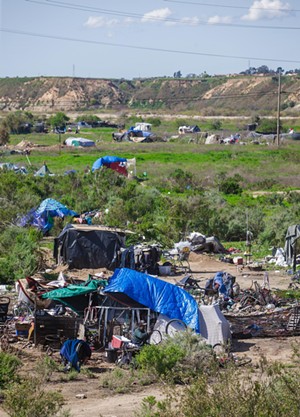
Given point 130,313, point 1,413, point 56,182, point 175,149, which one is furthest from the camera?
point 175,149

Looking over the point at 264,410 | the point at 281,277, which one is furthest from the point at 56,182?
the point at 264,410

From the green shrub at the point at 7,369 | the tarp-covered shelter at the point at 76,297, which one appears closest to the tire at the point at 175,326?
the tarp-covered shelter at the point at 76,297

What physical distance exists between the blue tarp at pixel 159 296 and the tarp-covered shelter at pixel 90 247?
7847 millimetres

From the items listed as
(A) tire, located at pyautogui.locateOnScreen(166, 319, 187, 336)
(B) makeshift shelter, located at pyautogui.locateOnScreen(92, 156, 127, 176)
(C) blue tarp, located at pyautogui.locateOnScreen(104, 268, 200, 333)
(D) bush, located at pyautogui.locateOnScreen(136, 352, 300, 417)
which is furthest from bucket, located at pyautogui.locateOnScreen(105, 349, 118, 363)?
(B) makeshift shelter, located at pyautogui.locateOnScreen(92, 156, 127, 176)

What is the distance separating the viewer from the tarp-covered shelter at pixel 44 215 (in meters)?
33.7

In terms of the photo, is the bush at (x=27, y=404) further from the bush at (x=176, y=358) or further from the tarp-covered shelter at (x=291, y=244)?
the tarp-covered shelter at (x=291, y=244)

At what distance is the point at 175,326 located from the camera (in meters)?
18.2

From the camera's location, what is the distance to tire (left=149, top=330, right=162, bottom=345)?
1781cm

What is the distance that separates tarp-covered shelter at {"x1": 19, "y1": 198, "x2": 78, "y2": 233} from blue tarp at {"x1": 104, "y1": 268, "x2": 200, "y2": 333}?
1505 centimetres

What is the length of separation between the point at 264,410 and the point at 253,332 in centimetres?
1014

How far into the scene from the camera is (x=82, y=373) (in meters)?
16.3

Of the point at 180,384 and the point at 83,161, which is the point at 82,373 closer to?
the point at 180,384

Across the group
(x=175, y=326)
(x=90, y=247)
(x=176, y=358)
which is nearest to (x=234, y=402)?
(x=176, y=358)

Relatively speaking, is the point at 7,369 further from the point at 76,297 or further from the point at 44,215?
the point at 44,215
